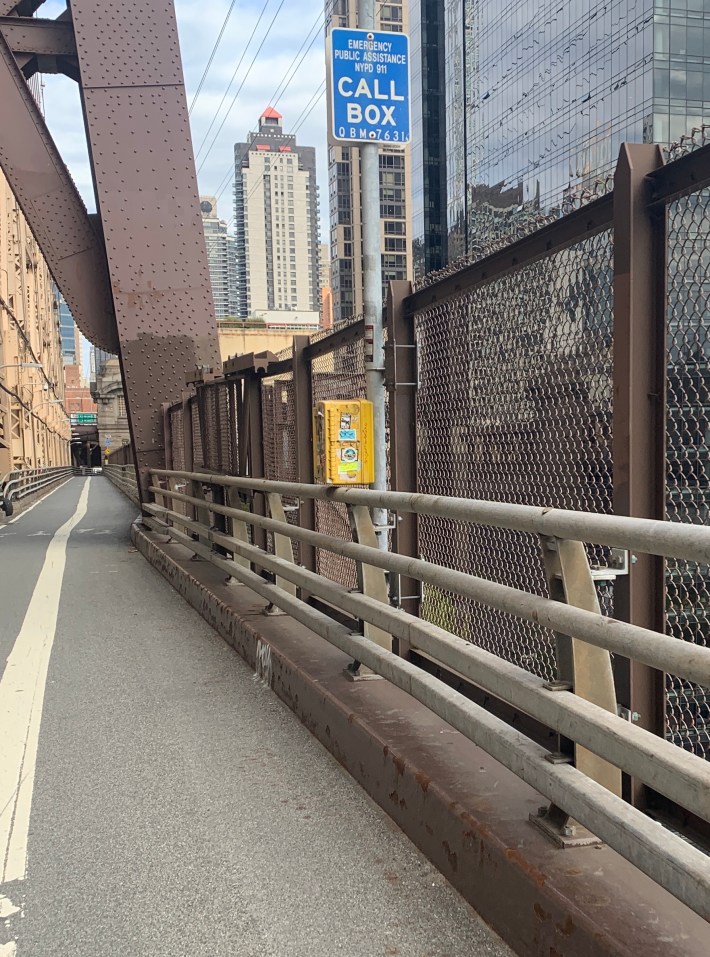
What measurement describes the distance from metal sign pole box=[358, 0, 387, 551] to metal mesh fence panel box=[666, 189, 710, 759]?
226cm

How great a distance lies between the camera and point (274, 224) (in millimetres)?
93000

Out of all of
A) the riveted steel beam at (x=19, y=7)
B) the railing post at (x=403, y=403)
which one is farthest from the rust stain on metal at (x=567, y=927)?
the riveted steel beam at (x=19, y=7)

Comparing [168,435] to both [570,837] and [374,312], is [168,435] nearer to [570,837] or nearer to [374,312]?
[374,312]

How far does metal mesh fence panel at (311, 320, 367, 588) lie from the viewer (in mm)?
6504

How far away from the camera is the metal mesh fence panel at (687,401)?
3100 mm

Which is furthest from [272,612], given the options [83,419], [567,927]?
[83,419]

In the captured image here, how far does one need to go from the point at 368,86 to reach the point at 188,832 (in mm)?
4953

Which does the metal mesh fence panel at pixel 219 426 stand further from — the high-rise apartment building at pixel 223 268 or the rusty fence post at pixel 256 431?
the high-rise apartment building at pixel 223 268

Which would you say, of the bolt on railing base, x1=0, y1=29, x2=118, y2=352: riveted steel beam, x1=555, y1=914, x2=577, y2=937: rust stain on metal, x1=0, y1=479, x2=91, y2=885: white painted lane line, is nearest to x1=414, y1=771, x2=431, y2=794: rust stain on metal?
the bolt on railing base

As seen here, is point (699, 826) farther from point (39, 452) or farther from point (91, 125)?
point (39, 452)

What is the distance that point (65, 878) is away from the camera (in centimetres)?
326

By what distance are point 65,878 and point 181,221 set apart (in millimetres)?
12196

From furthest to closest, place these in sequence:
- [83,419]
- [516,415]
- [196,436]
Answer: [83,419] < [196,436] < [516,415]

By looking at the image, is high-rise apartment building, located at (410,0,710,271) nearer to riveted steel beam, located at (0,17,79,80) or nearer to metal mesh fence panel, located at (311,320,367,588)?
riveted steel beam, located at (0,17,79,80)
